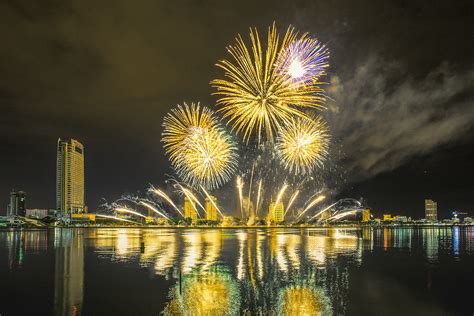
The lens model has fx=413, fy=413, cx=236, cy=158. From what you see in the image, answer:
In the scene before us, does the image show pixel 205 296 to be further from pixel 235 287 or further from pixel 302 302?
pixel 302 302

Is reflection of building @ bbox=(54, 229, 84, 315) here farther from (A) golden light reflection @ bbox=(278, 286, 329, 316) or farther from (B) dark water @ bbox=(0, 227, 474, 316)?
(A) golden light reflection @ bbox=(278, 286, 329, 316)

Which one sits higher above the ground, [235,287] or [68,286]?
[235,287]

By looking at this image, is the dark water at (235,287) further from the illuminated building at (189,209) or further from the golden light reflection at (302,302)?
the illuminated building at (189,209)

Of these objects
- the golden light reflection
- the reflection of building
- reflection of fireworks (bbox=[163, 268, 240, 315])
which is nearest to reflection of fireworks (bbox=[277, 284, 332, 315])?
the golden light reflection

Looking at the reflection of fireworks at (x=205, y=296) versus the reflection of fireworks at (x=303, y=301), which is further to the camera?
the reflection of fireworks at (x=205, y=296)

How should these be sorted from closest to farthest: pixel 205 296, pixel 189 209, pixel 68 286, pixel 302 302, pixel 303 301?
pixel 302 302 → pixel 303 301 → pixel 205 296 → pixel 68 286 → pixel 189 209

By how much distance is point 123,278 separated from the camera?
21.6 meters

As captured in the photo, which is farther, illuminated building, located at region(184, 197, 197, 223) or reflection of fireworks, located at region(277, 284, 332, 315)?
illuminated building, located at region(184, 197, 197, 223)

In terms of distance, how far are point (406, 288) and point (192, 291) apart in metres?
10.1

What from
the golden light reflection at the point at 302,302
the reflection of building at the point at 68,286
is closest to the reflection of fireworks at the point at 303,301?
the golden light reflection at the point at 302,302

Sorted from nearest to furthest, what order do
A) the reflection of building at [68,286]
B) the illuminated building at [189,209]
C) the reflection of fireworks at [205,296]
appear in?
the reflection of fireworks at [205,296] < the reflection of building at [68,286] < the illuminated building at [189,209]

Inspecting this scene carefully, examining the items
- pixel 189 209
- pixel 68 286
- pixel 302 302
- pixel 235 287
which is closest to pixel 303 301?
pixel 302 302

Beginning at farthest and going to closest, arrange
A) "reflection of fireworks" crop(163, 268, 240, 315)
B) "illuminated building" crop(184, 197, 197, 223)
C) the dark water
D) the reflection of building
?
"illuminated building" crop(184, 197, 197, 223) → the reflection of building → the dark water → "reflection of fireworks" crop(163, 268, 240, 315)

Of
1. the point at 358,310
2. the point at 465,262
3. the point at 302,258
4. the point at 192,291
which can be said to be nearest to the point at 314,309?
the point at 358,310
